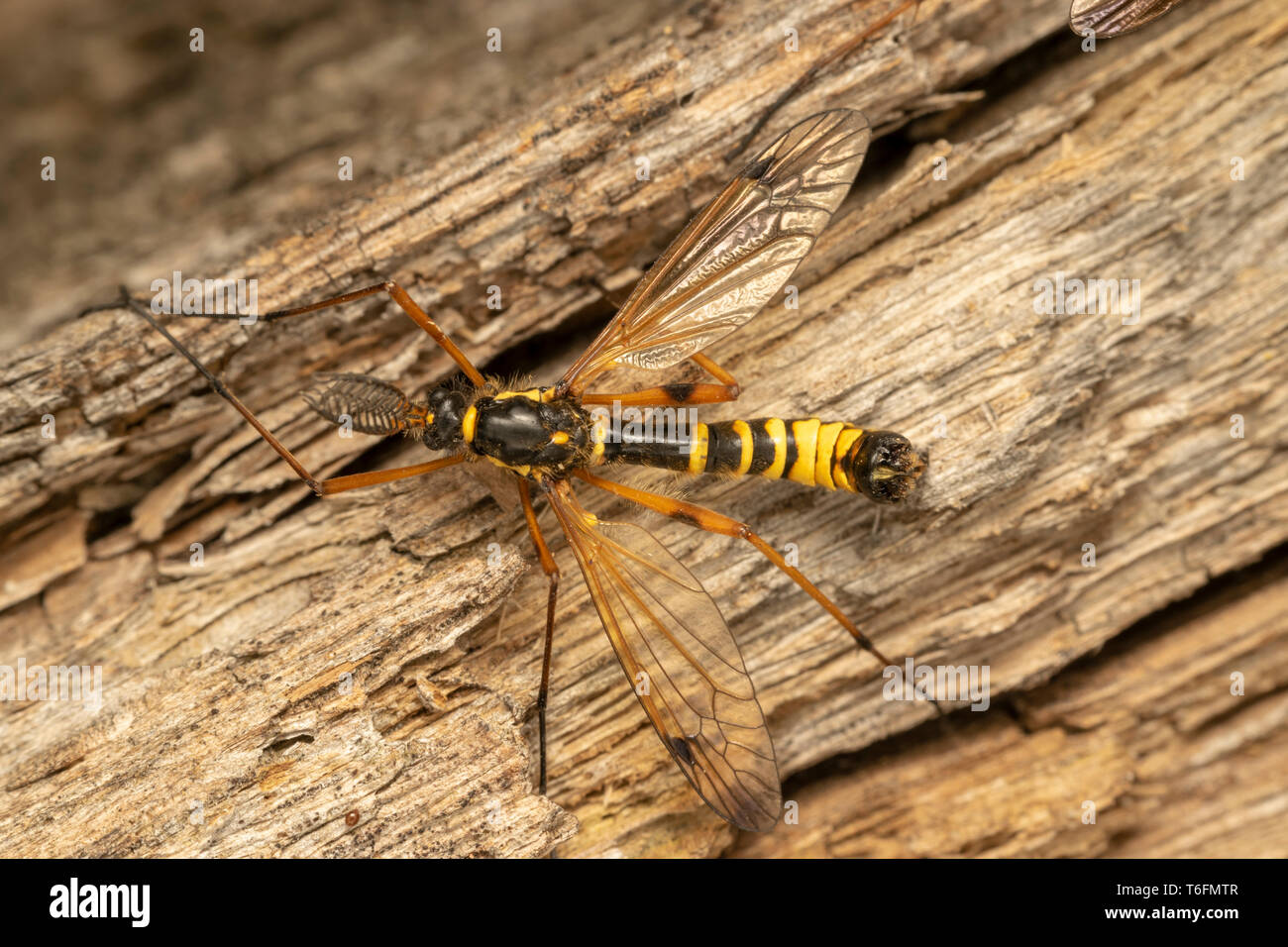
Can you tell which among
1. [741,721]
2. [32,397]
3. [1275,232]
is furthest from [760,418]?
[32,397]

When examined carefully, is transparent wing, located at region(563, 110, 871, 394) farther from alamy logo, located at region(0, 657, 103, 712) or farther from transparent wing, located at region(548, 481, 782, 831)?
alamy logo, located at region(0, 657, 103, 712)

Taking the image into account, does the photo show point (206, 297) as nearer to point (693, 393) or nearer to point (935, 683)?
point (693, 393)

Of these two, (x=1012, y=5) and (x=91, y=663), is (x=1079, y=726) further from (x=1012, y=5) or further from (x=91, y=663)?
(x=91, y=663)

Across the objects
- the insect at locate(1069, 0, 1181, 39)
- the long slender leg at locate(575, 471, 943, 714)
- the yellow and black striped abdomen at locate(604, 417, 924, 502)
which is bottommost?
the long slender leg at locate(575, 471, 943, 714)

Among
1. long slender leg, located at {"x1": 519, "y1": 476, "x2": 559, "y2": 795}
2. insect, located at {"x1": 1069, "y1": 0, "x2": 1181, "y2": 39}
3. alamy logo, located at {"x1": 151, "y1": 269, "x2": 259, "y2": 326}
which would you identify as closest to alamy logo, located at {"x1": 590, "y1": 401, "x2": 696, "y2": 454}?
long slender leg, located at {"x1": 519, "y1": 476, "x2": 559, "y2": 795}

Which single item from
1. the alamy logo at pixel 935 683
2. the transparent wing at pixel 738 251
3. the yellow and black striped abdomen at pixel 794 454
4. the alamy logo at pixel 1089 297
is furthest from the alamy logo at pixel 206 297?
the alamy logo at pixel 1089 297
